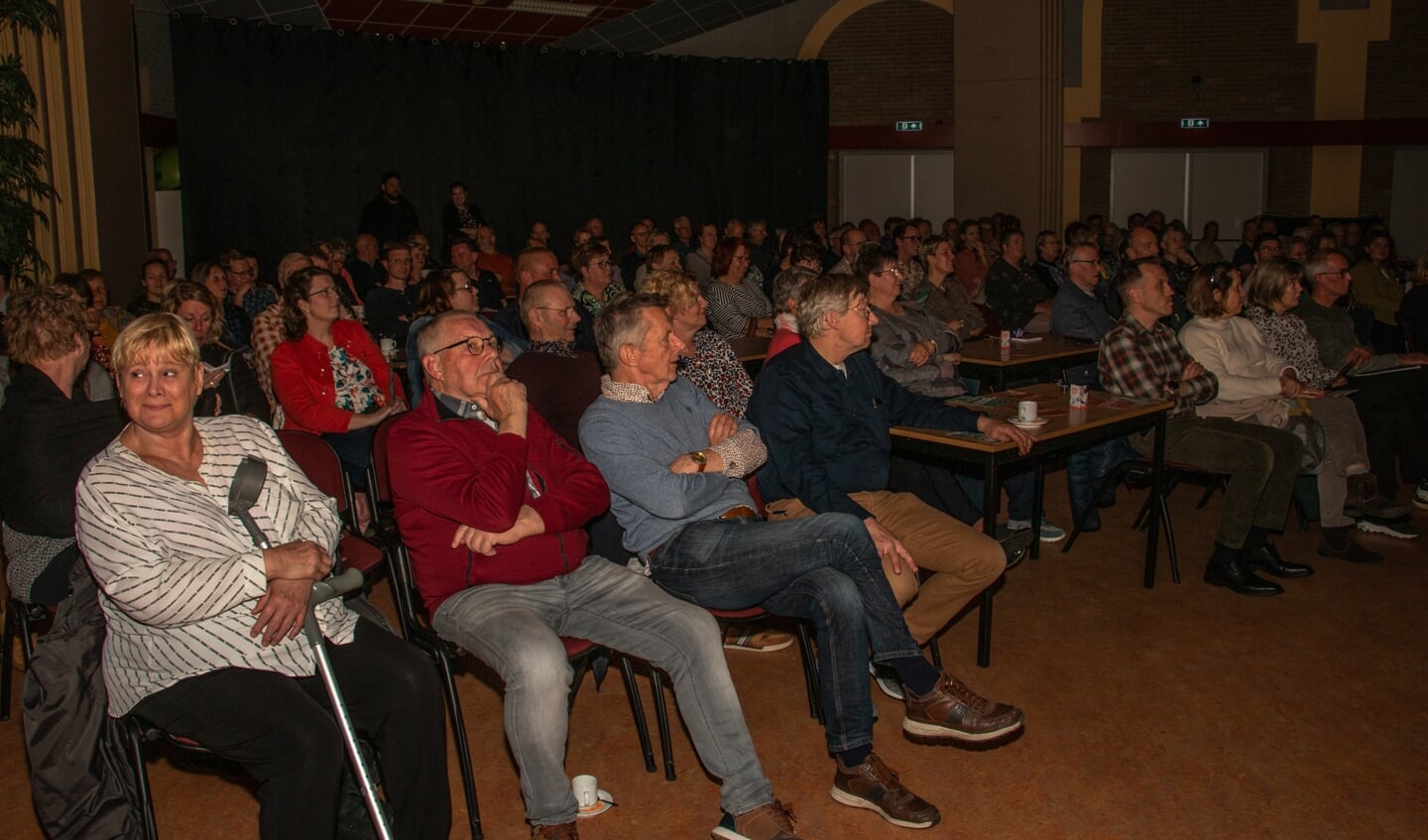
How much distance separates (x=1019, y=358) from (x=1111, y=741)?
260cm

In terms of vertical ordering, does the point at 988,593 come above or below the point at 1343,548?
above

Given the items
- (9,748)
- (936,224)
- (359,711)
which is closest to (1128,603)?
(359,711)

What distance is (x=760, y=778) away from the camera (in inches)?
105

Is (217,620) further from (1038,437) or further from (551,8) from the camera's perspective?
(551,8)

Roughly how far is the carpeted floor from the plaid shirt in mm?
800

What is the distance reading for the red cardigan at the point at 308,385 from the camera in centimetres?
440

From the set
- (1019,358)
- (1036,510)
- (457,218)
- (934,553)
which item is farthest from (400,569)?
(457,218)

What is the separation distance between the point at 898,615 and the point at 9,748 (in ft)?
8.64

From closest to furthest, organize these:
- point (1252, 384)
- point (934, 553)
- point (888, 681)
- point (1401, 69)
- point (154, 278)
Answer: point (934, 553) → point (888, 681) → point (1252, 384) → point (154, 278) → point (1401, 69)

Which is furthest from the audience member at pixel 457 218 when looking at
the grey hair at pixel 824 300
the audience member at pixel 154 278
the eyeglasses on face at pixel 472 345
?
the eyeglasses on face at pixel 472 345

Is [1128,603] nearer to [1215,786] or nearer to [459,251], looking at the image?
[1215,786]

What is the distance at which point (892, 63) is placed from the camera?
1502 centimetres

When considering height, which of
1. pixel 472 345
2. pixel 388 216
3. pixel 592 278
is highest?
pixel 388 216

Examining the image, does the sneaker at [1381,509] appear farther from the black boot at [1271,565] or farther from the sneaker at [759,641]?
the sneaker at [759,641]
